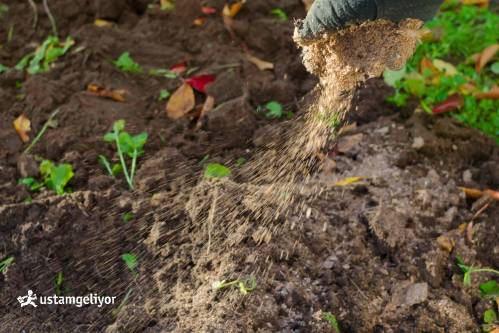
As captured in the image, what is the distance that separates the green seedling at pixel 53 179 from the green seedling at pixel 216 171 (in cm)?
53

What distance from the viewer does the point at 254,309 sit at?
2.15 metres

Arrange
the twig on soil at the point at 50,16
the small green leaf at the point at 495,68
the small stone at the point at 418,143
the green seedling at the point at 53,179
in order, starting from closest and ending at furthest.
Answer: the green seedling at the point at 53,179, the small stone at the point at 418,143, the small green leaf at the point at 495,68, the twig on soil at the point at 50,16

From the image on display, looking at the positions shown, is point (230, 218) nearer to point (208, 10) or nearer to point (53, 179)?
point (53, 179)

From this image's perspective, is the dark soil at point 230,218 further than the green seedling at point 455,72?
No

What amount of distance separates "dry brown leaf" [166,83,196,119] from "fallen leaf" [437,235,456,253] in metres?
1.23

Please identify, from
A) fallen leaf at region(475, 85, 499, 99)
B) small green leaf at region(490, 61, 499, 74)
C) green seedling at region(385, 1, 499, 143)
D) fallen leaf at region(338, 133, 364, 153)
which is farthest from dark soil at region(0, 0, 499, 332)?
small green leaf at region(490, 61, 499, 74)

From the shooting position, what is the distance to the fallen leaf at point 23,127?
284 cm

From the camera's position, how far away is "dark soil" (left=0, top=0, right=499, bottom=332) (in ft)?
7.22

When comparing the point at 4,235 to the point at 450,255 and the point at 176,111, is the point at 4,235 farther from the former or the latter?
the point at 450,255

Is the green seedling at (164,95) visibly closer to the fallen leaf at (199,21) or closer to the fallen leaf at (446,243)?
the fallen leaf at (199,21)

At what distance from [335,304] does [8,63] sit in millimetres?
2016

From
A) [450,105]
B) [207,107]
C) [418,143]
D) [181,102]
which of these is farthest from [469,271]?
[181,102]

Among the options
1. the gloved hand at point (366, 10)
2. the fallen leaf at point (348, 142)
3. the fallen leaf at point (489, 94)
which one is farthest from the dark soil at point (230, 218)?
the gloved hand at point (366, 10)

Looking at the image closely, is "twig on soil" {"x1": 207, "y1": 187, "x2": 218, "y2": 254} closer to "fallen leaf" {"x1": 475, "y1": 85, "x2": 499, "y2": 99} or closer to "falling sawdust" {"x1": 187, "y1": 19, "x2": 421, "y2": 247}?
"falling sawdust" {"x1": 187, "y1": 19, "x2": 421, "y2": 247}
